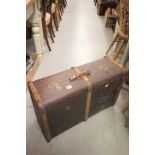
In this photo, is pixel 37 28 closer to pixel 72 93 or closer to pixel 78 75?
pixel 78 75

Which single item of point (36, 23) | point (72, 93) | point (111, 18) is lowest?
point (72, 93)

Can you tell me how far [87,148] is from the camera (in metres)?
1.35

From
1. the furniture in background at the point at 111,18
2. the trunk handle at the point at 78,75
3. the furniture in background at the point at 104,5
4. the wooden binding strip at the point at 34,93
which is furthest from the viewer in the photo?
the furniture in background at the point at 104,5

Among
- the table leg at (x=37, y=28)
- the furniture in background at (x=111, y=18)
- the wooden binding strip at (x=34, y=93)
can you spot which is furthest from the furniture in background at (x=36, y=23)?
the furniture in background at (x=111, y=18)

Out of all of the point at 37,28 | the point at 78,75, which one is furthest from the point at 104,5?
the point at 78,75

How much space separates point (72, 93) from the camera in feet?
3.74

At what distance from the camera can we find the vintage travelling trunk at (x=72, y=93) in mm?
1111

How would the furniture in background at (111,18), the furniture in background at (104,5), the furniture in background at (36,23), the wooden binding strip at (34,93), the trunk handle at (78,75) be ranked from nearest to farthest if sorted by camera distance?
1. the wooden binding strip at (34,93)
2. the trunk handle at (78,75)
3. the furniture in background at (36,23)
4. the furniture in background at (111,18)
5. the furniture in background at (104,5)

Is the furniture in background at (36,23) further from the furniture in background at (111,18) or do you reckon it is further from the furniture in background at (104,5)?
the furniture in background at (104,5)
